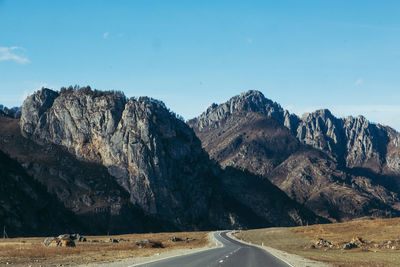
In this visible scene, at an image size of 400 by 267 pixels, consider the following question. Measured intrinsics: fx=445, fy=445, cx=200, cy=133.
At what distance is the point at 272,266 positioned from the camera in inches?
1320

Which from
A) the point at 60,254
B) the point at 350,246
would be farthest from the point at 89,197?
the point at 60,254

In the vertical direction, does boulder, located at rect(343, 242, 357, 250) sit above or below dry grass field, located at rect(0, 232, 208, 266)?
below

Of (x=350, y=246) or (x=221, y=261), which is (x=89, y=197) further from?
(x=221, y=261)

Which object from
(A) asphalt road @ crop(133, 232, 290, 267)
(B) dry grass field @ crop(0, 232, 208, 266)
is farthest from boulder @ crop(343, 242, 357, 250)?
(A) asphalt road @ crop(133, 232, 290, 267)

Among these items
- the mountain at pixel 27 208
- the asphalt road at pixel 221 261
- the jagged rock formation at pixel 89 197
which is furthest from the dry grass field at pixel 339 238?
the jagged rock formation at pixel 89 197

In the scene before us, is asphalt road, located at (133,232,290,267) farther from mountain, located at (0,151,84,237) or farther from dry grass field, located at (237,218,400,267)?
mountain, located at (0,151,84,237)

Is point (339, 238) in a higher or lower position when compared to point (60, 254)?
lower

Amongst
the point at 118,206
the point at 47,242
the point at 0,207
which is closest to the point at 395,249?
the point at 47,242

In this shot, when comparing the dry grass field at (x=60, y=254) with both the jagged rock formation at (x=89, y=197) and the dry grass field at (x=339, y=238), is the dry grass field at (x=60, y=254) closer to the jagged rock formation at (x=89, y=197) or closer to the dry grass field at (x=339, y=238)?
the dry grass field at (x=339, y=238)

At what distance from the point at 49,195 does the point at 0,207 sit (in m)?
34.5

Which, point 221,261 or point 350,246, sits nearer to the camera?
point 221,261

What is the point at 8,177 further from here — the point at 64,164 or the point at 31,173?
the point at 64,164

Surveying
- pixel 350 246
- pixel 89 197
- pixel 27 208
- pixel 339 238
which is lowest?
pixel 350 246

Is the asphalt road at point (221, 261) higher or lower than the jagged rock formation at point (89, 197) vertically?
lower
